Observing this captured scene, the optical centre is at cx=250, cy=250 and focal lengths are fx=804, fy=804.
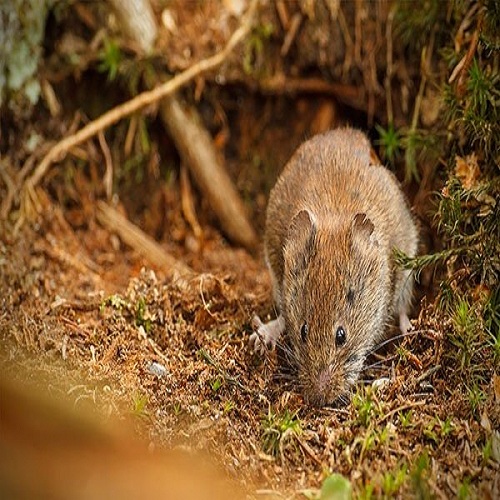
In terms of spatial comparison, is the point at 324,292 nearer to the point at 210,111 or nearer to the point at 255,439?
the point at 255,439

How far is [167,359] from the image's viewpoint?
5098mm

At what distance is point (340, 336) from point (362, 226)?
0.78 meters

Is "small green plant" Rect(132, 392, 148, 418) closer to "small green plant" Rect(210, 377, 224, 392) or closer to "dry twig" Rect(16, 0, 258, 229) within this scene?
"small green plant" Rect(210, 377, 224, 392)

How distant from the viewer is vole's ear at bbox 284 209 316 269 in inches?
208

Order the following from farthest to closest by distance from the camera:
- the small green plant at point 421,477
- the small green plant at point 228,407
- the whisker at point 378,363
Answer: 1. the whisker at point 378,363
2. the small green plant at point 228,407
3. the small green plant at point 421,477

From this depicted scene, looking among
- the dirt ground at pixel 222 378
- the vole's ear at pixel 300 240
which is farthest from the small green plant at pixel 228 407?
the vole's ear at pixel 300 240

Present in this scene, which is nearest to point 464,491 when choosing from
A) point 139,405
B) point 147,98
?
point 139,405

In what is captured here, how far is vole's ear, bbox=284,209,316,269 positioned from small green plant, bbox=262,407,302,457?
1109 millimetres

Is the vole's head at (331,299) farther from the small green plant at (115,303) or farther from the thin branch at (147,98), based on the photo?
the thin branch at (147,98)

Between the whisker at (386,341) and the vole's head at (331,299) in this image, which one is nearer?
the vole's head at (331,299)

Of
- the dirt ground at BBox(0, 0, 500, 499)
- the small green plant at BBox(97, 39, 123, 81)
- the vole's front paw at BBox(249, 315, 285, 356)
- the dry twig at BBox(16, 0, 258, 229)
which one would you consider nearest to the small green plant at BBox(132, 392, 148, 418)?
the dirt ground at BBox(0, 0, 500, 499)

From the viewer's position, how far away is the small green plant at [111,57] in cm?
712

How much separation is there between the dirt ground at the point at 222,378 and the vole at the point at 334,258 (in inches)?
7.8

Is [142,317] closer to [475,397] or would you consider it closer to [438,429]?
[438,429]
